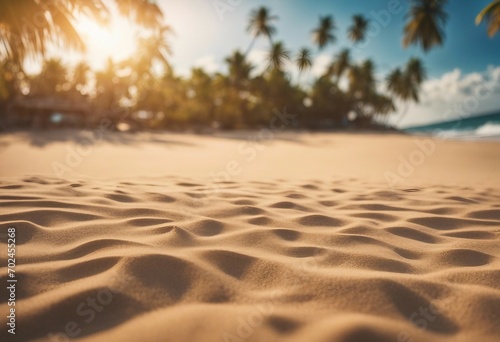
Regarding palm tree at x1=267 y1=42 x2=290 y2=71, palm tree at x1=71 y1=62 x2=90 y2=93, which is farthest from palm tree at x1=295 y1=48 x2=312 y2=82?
palm tree at x1=71 y1=62 x2=90 y2=93

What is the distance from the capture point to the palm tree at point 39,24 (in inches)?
212

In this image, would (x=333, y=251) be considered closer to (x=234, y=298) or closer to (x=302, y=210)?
(x=234, y=298)

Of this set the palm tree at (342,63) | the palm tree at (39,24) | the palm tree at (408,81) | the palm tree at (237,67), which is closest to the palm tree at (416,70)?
the palm tree at (408,81)

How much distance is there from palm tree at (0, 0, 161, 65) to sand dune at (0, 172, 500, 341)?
18.8ft

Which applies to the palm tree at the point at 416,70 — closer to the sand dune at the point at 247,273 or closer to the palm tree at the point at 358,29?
the palm tree at the point at 358,29

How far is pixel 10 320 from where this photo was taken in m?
0.77

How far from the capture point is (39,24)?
5.90 meters

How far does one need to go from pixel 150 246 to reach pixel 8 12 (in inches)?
272

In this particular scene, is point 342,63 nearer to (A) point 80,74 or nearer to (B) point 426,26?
(B) point 426,26

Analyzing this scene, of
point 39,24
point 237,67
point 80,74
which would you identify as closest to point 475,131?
point 237,67

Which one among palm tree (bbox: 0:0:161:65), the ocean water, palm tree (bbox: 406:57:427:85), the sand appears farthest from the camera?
palm tree (bbox: 406:57:427:85)

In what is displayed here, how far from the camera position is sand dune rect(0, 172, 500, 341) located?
77 cm

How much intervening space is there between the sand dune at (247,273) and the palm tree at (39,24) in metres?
5.74

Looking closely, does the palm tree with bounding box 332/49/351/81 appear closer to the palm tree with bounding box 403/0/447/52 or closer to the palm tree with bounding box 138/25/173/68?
the palm tree with bounding box 403/0/447/52
